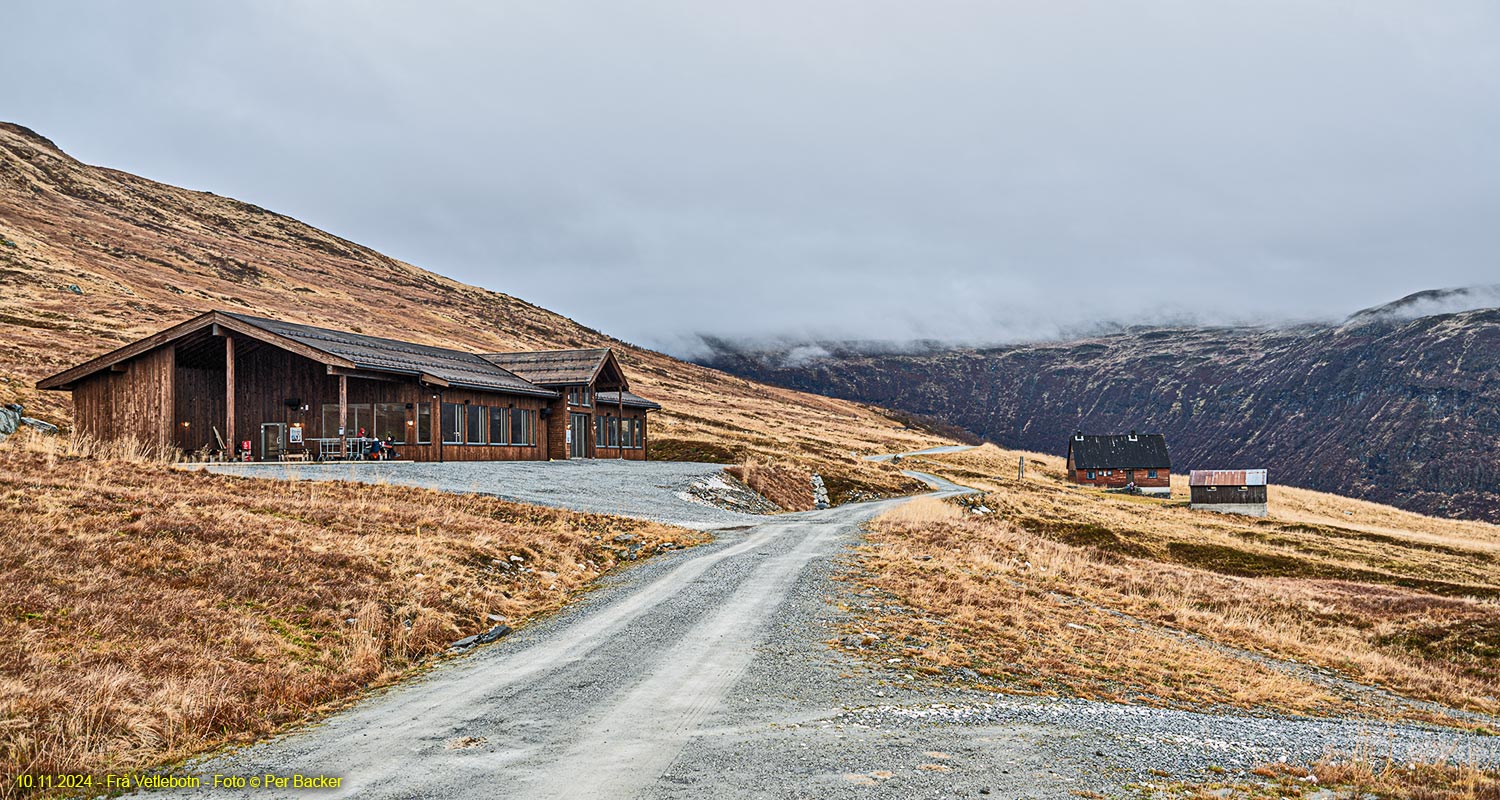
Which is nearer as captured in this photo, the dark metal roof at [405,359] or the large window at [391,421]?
the dark metal roof at [405,359]

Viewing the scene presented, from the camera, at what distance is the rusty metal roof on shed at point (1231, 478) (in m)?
83.2

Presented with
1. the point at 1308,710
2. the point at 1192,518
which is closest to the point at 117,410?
the point at 1308,710

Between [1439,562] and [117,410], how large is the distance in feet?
233

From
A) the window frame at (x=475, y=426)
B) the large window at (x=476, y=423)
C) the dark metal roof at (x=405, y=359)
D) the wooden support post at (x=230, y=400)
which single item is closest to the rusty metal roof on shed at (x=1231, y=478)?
the dark metal roof at (x=405, y=359)

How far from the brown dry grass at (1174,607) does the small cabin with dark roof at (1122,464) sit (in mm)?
64241

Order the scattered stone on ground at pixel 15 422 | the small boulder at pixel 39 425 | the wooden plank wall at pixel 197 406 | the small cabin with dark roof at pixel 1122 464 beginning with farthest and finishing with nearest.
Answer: the small cabin with dark roof at pixel 1122 464, the wooden plank wall at pixel 197 406, the small boulder at pixel 39 425, the scattered stone on ground at pixel 15 422

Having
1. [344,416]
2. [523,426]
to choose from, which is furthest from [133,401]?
[523,426]

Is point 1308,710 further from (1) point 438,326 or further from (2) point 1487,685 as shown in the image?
(1) point 438,326

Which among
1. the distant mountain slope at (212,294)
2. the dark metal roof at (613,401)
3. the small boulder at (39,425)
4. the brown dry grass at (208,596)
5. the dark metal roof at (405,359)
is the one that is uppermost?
the distant mountain slope at (212,294)

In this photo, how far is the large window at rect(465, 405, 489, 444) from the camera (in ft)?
155

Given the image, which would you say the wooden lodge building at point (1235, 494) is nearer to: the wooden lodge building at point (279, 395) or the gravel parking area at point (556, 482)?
the gravel parking area at point (556, 482)

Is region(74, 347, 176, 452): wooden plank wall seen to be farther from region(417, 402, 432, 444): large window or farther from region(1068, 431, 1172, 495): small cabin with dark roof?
region(1068, 431, 1172, 495): small cabin with dark roof

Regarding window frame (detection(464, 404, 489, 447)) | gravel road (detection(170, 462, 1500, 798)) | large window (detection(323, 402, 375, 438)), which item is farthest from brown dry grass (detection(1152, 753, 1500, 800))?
window frame (detection(464, 404, 489, 447))

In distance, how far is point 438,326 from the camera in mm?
140125
